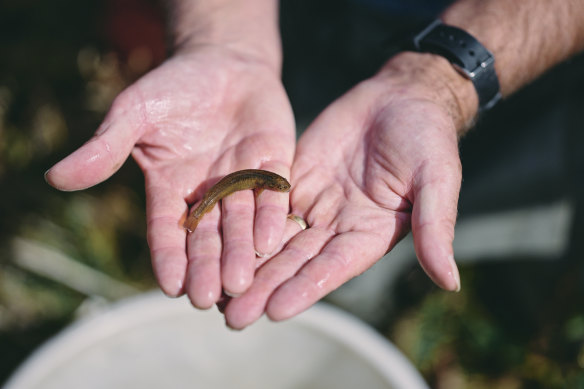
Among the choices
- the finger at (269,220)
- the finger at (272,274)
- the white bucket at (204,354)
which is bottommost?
the white bucket at (204,354)

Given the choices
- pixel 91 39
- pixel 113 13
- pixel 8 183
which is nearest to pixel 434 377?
pixel 8 183

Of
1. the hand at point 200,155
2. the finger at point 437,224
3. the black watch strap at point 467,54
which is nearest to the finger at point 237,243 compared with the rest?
the hand at point 200,155

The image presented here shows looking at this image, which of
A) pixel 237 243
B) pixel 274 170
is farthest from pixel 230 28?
pixel 237 243

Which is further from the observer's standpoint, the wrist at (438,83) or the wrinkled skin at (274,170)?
the wrist at (438,83)

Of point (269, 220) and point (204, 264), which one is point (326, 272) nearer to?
point (269, 220)

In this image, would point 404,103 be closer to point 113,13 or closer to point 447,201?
A: point 447,201

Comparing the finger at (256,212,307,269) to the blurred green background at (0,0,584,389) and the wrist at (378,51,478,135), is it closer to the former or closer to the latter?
the wrist at (378,51,478,135)

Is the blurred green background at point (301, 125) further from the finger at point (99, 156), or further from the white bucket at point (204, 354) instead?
the finger at point (99, 156)
